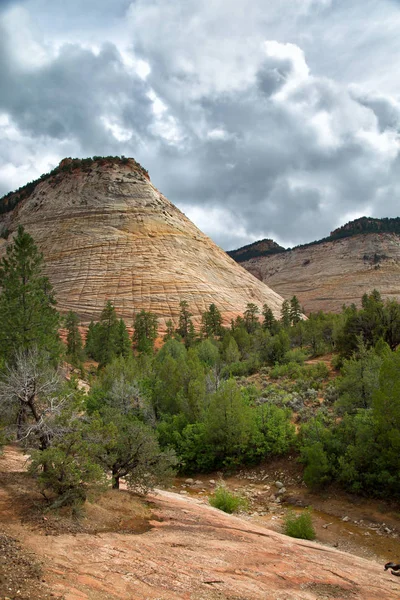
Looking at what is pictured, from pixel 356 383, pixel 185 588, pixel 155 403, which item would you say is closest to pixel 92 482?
pixel 185 588

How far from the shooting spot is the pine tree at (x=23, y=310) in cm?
1784

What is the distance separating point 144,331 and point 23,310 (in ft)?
103

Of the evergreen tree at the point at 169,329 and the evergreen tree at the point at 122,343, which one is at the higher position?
the evergreen tree at the point at 169,329

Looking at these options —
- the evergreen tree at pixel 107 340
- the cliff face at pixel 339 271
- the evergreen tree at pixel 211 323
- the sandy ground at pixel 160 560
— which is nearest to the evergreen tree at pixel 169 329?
the evergreen tree at pixel 211 323

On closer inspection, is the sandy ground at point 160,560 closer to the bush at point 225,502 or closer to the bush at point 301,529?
the bush at point 301,529

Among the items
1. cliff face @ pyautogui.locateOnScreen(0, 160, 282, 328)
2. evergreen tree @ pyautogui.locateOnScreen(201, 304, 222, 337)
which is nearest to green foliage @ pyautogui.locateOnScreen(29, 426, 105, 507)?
evergreen tree @ pyautogui.locateOnScreen(201, 304, 222, 337)

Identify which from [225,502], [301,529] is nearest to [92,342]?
[225,502]

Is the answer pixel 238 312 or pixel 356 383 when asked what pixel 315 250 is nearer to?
pixel 238 312

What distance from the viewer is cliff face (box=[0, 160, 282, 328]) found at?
59375 millimetres

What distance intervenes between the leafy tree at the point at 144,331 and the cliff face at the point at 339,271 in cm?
5862

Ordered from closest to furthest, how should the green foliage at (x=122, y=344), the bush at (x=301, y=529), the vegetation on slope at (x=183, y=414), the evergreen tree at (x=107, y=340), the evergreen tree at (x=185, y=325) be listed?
the vegetation on slope at (x=183, y=414), the bush at (x=301, y=529), the evergreen tree at (x=107, y=340), the green foliage at (x=122, y=344), the evergreen tree at (x=185, y=325)

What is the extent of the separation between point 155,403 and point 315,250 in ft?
384

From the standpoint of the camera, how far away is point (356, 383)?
1730 centimetres

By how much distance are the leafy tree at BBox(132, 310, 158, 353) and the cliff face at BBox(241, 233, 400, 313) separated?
5862cm
